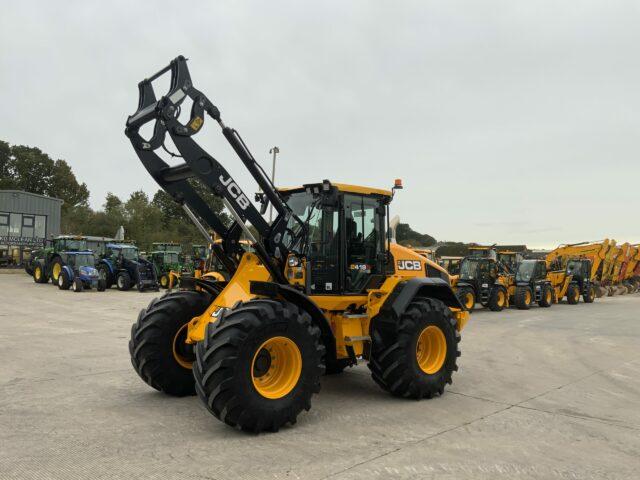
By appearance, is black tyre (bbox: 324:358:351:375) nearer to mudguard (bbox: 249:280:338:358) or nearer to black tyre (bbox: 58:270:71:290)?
mudguard (bbox: 249:280:338:358)

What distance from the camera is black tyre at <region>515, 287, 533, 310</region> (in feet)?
68.9

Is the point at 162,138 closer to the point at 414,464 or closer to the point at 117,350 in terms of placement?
the point at 414,464

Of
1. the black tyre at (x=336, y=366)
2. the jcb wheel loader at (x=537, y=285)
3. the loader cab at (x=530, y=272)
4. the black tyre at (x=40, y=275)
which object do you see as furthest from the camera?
the black tyre at (x=40, y=275)

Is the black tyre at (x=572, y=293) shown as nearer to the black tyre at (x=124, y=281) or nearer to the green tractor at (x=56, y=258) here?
the black tyre at (x=124, y=281)

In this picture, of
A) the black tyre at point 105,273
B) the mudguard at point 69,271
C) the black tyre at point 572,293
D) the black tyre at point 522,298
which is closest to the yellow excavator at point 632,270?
the black tyre at point 572,293

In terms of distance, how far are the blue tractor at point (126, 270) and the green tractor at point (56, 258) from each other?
1.51 meters

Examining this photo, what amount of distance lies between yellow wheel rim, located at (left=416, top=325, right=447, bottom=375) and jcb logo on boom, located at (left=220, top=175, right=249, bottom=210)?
109 inches

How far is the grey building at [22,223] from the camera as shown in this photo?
128 feet

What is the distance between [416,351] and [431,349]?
49cm

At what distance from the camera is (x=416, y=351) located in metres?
6.59

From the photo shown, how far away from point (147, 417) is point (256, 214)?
91.4 inches

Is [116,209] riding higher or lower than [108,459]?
higher

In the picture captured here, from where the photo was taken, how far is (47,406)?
19.5 feet

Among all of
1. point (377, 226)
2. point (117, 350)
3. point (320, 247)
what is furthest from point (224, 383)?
point (117, 350)
